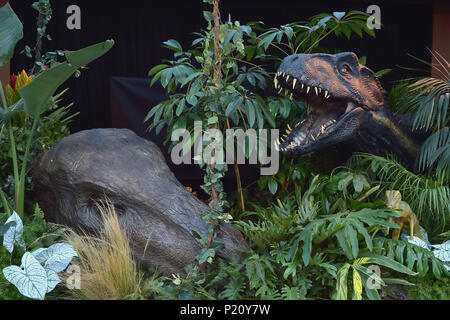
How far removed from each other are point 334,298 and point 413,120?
1852mm

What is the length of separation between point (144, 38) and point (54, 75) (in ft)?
7.75

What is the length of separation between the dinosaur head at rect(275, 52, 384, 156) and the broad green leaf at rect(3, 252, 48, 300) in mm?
1818

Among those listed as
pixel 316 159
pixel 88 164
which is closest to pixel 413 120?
pixel 316 159

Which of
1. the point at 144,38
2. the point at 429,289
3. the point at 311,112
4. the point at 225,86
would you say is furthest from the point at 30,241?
the point at 144,38

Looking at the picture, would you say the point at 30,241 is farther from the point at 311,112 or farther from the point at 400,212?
the point at 400,212

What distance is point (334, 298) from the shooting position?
2.97 meters

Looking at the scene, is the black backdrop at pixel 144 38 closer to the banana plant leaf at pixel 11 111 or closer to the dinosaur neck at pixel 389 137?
the dinosaur neck at pixel 389 137

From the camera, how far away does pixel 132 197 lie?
344 centimetres

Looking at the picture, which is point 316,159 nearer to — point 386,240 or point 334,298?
point 386,240

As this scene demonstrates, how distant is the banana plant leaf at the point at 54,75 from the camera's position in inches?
127

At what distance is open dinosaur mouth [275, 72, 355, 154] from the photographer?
3668 mm

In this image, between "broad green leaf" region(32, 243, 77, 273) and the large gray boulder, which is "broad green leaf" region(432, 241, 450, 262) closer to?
the large gray boulder

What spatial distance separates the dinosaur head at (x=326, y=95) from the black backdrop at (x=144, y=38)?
1.57m

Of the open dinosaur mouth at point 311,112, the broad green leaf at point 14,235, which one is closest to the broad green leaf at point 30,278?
the broad green leaf at point 14,235
